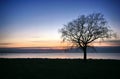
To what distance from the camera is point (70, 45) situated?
31.8 metres

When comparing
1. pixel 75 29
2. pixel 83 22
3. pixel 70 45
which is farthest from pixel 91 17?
pixel 70 45

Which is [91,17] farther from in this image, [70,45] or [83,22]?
[70,45]

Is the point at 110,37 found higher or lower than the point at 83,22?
lower

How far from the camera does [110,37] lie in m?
30.3

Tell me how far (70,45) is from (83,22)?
5.62 metres
